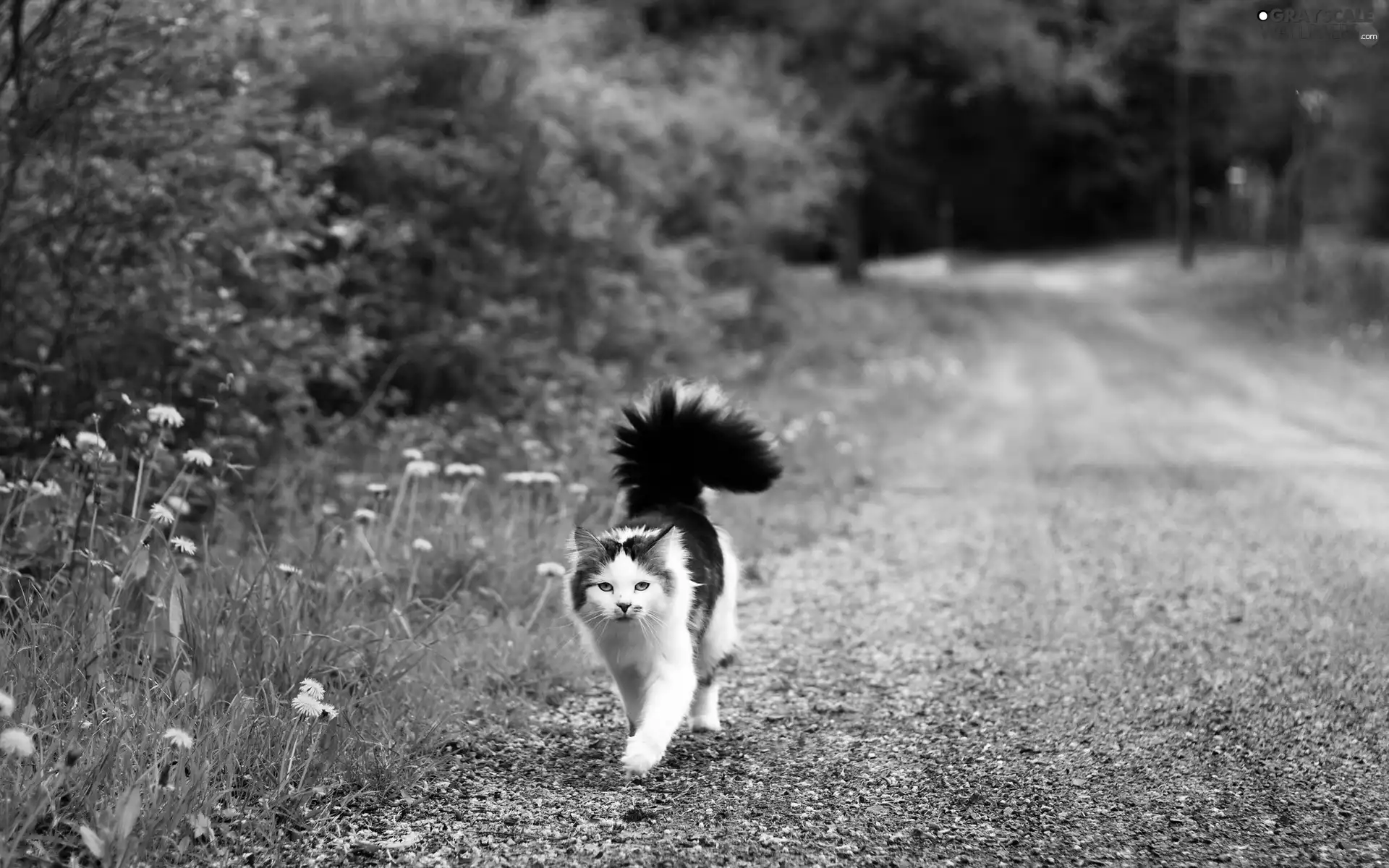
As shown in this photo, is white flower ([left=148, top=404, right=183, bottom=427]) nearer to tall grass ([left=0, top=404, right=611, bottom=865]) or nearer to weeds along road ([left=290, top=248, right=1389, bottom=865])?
tall grass ([left=0, top=404, right=611, bottom=865])

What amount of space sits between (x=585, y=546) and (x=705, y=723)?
38.3 inches

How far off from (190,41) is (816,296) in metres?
17.1

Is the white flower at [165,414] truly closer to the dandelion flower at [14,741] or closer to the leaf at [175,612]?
the leaf at [175,612]

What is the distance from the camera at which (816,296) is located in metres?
23.5

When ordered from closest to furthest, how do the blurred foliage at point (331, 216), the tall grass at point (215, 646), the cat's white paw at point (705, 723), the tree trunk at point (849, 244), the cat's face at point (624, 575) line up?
the tall grass at point (215, 646)
the cat's face at point (624, 575)
the cat's white paw at point (705, 723)
the blurred foliage at point (331, 216)
the tree trunk at point (849, 244)

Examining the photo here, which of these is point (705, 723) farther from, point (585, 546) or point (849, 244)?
point (849, 244)

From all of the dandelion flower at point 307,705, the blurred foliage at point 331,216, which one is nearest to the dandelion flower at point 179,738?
the dandelion flower at point 307,705

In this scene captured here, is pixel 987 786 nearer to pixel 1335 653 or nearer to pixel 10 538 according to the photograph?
pixel 1335 653

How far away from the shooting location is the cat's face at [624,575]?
4469 mm

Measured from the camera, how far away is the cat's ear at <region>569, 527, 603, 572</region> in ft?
15.2

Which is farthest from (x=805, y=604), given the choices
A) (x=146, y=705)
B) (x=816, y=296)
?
(x=816, y=296)

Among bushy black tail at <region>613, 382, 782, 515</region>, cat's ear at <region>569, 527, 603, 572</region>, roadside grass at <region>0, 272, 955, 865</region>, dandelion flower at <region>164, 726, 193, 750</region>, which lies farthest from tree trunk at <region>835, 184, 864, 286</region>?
dandelion flower at <region>164, 726, 193, 750</region>

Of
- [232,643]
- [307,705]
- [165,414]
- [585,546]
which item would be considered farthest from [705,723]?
[165,414]

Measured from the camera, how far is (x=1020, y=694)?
5496 millimetres
